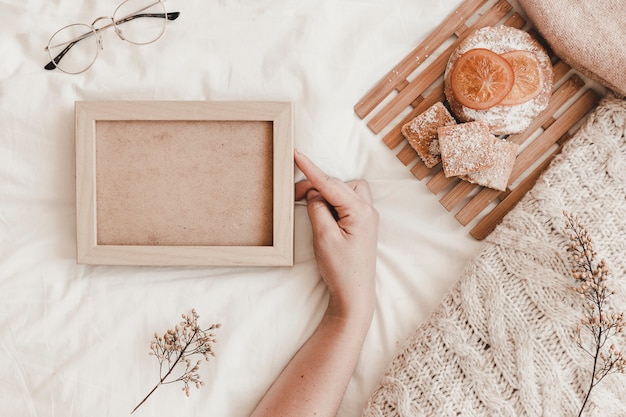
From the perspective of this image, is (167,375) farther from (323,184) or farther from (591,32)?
(591,32)

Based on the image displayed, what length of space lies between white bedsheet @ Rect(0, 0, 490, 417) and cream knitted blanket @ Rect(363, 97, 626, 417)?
0.24ft

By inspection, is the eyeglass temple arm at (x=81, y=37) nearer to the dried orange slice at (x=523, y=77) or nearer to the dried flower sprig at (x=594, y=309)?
the dried orange slice at (x=523, y=77)

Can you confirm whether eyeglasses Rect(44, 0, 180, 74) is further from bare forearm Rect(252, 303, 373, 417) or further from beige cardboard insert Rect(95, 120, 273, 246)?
bare forearm Rect(252, 303, 373, 417)

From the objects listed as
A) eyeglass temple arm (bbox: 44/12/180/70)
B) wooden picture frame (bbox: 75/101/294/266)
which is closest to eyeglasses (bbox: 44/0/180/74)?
eyeglass temple arm (bbox: 44/12/180/70)

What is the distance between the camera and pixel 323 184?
3.22 feet

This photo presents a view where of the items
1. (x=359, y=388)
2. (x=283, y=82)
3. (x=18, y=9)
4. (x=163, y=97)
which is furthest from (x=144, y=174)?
(x=359, y=388)

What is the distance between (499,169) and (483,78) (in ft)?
0.54

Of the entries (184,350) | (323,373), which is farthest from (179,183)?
(323,373)

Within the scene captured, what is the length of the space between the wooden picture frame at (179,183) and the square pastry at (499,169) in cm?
34

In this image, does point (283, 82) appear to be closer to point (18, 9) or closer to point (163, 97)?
point (163, 97)

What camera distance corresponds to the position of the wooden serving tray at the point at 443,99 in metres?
1.03

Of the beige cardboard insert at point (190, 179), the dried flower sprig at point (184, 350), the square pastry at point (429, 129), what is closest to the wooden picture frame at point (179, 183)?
the beige cardboard insert at point (190, 179)

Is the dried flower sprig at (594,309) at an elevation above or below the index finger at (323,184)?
below

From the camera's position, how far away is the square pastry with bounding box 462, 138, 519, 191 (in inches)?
38.8
